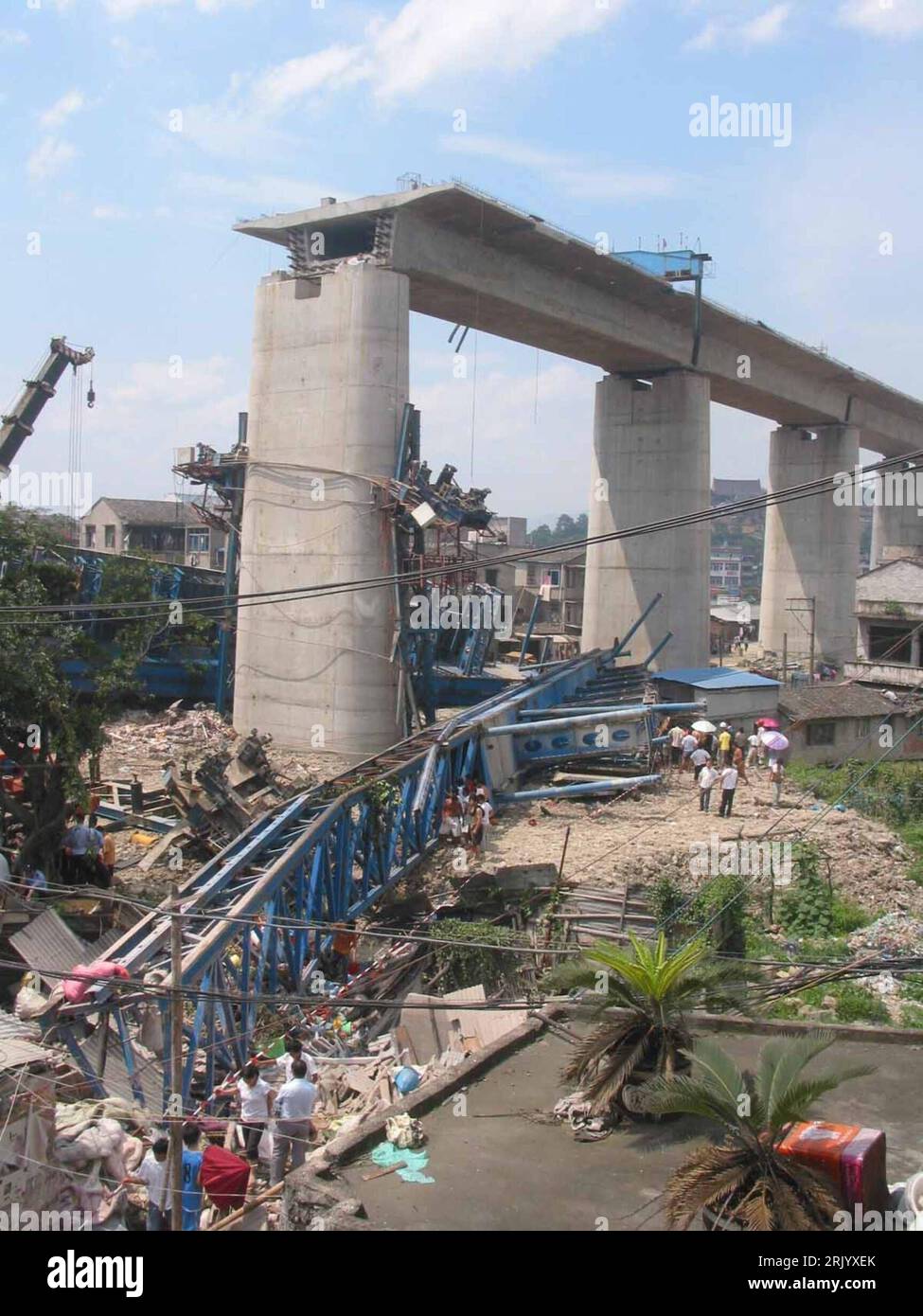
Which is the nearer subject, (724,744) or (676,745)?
(724,744)

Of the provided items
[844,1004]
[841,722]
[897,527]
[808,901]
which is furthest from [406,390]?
[897,527]

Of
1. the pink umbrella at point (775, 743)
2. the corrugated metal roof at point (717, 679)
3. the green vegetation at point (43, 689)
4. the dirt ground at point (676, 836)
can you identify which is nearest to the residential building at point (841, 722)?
the corrugated metal roof at point (717, 679)

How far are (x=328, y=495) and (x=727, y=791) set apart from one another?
12.1 m

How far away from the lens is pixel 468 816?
19438 millimetres

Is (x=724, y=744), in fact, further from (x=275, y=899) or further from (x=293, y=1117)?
(x=293, y=1117)

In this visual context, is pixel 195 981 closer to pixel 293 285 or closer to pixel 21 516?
pixel 21 516

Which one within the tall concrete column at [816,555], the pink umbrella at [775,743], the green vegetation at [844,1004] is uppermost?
the tall concrete column at [816,555]

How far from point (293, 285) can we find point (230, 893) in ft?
63.6

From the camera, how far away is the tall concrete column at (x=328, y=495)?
2758 centimetres

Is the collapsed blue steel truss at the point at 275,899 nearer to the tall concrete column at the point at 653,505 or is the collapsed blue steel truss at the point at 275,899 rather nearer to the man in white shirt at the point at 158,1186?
the man in white shirt at the point at 158,1186

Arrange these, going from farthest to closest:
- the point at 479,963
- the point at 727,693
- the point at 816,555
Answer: the point at 816,555
the point at 727,693
the point at 479,963

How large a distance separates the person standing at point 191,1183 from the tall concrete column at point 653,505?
31703mm

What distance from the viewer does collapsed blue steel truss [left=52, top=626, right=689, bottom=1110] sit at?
10633 mm

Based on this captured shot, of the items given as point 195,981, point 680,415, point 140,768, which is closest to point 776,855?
point 195,981
